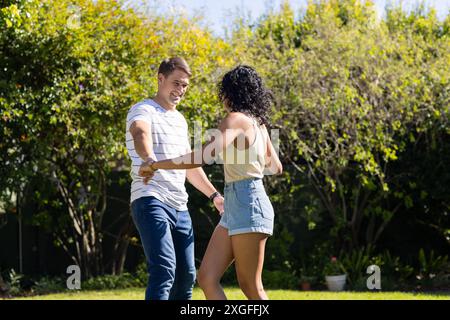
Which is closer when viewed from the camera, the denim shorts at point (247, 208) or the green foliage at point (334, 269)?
the denim shorts at point (247, 208)

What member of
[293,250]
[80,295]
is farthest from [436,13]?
[80,295]

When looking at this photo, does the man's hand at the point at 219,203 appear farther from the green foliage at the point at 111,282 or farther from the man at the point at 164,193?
the green foliage at the point at 111,282

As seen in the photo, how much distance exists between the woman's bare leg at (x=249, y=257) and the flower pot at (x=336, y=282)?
189 inches

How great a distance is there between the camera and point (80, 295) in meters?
8.13

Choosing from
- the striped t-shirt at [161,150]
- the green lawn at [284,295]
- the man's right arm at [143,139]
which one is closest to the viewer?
the man's right arm at [143,139]

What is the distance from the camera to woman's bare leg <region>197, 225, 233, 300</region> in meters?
4.06

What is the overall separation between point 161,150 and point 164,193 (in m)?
0.25

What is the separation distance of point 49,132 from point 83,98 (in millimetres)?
555

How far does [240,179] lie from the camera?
4.02 metres

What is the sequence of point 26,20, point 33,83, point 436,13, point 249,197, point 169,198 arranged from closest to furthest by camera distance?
point 249,197 < point 169,198 < point 26,20 < point 33,83 < point 436,13

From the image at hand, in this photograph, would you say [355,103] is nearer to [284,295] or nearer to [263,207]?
[284,295]

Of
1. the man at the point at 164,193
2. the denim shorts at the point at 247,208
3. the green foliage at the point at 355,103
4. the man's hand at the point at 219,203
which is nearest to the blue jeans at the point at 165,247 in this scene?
the man at the point at 164,193

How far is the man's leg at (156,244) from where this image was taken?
165 inches
